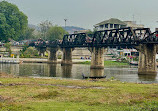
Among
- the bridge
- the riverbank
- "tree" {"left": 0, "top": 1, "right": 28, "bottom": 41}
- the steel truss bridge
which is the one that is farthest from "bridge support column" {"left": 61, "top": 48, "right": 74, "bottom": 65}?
the riverbank

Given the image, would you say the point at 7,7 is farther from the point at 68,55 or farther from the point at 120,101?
the point at 120,101

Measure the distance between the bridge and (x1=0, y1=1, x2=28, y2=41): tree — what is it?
49.1 feet

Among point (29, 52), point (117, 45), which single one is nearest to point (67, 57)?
point (29, 52)

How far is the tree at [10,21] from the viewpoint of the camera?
507 ft

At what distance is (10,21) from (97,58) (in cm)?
7279

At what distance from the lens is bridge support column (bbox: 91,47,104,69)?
10306 cm

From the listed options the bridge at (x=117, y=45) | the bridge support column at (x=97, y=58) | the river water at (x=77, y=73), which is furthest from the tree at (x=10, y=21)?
the river water at (x=77, y=73)

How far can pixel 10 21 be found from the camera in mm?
160000

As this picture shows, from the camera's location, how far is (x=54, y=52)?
14238cm

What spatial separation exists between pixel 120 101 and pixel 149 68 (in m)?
55.8

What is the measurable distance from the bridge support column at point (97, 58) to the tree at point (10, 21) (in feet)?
213

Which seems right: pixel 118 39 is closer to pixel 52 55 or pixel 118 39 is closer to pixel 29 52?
pixel 52 55

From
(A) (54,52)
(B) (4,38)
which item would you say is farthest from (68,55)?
(B) (4,38)

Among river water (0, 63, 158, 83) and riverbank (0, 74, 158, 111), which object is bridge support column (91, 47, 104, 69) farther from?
riverbank (0, 74, 158, 111)
